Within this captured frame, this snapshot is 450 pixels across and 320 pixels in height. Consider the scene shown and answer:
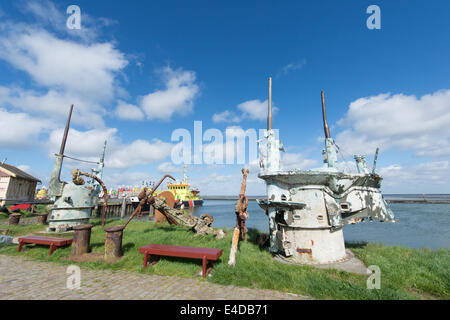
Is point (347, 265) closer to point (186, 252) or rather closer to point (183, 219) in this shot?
point (186, 252)

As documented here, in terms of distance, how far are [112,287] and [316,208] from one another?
18.4ft

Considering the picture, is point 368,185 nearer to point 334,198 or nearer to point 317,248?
point 334,198

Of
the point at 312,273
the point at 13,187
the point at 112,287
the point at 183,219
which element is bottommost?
the point at 112,287

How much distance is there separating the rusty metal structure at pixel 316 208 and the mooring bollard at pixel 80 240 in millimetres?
5981

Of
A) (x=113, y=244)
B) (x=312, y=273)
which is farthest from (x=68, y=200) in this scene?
(x=312, y=273)

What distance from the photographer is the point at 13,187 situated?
2312cm

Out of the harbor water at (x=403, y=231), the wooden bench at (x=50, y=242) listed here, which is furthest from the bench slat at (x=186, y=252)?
the harbor water at (x=403, y=231)

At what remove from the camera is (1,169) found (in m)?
22.6

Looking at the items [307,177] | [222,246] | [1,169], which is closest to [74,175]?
[222,246]

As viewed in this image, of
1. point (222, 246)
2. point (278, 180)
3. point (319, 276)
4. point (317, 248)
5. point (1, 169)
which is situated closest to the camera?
point (319, 276)

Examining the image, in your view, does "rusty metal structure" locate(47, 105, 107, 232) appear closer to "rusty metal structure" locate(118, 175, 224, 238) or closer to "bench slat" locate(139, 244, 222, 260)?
"rusty metal structure" locate(118, 175, 224, 238)

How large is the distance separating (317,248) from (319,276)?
1337 millimetres

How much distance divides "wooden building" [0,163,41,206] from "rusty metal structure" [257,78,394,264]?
29.2 m

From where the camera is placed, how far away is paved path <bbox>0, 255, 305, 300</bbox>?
3.80m
